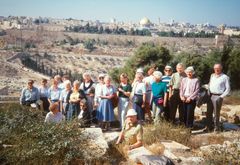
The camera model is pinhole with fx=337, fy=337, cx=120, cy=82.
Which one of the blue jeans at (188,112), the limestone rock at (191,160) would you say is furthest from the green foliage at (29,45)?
the limestone rock at (191,160)

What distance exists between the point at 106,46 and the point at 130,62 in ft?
320

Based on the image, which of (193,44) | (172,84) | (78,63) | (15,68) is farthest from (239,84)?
(193,44)

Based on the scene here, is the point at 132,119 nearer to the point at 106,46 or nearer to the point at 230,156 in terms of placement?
the point at 230,156

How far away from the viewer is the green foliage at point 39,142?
4.00 meters

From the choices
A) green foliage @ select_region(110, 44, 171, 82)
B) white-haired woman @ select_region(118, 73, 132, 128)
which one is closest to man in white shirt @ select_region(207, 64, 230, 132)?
white-haired woman @ select_region(118, 73, 132, 128)

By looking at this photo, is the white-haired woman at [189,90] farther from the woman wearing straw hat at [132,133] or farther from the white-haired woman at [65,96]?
the white-haired woman at [65,96]

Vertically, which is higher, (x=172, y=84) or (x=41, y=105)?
(x=172, y=84)

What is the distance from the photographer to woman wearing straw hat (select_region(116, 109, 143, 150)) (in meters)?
4.99

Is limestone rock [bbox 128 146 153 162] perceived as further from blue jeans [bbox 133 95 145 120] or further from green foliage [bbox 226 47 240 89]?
green foliage [bbox 226 47 240 89]

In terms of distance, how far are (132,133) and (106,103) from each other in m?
1.47

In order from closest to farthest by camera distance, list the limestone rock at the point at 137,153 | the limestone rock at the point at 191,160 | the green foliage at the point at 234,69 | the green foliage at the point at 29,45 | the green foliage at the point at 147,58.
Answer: the limestone rock at the point at 191,160, the limestone rock at the point at 137,153, the green foliage at the point at 234,69, the green foliage at the point at 147,58, the green foliage at the point at 29,45

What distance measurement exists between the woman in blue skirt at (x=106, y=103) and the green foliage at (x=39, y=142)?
1.80m

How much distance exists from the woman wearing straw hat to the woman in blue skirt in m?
1.29

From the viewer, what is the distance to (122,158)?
15.8 ft
